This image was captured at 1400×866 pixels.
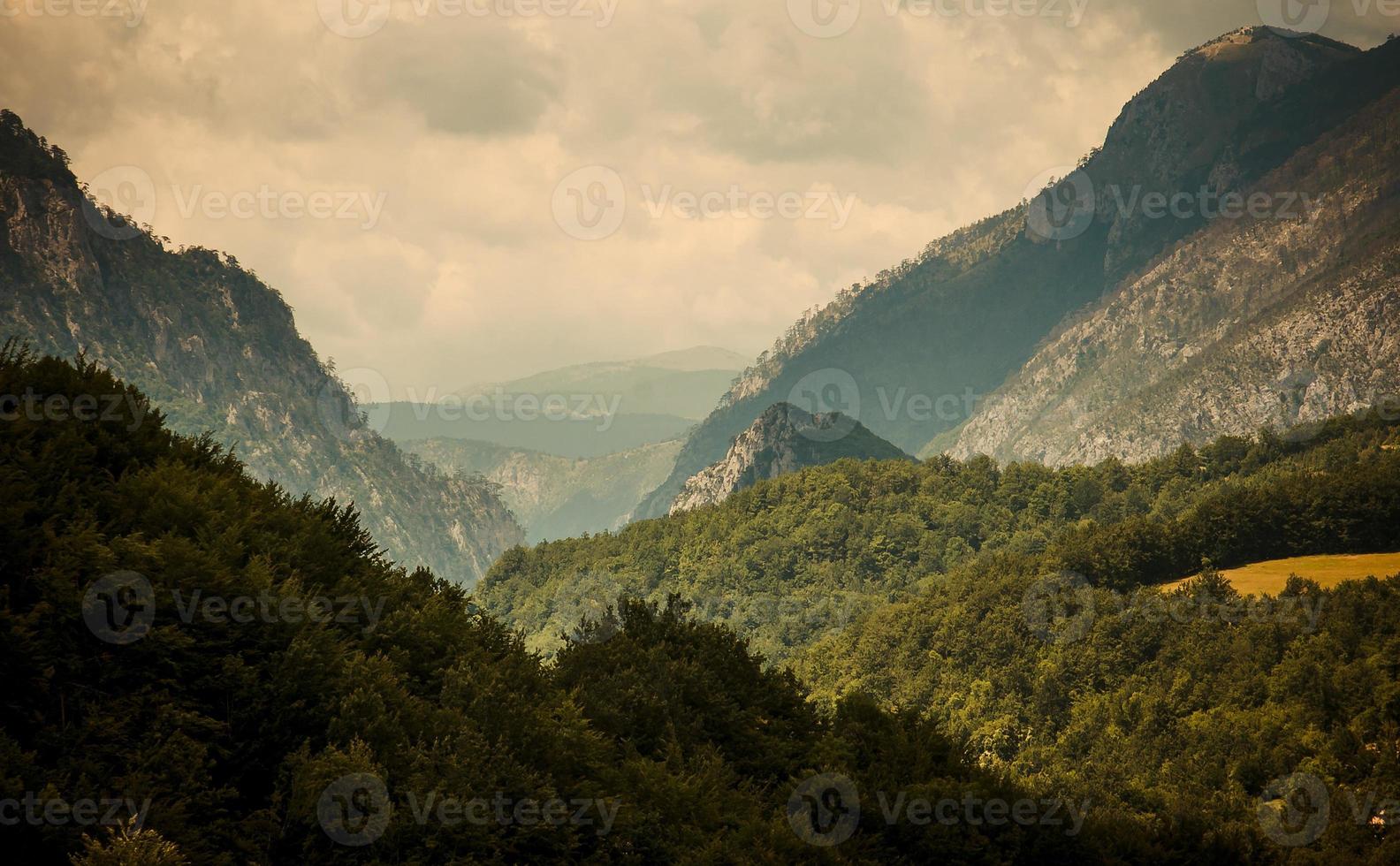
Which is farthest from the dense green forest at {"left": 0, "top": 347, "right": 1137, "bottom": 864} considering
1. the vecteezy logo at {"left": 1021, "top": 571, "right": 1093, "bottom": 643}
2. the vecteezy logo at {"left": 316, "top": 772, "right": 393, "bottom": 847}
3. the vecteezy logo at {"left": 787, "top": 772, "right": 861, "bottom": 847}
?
the vecteezy logo at {"left": 1021, "top": 571, "right": 1093, "bottom": 643}

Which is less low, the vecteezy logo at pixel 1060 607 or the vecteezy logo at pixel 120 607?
the vecteezy logo at pixel 1060 607

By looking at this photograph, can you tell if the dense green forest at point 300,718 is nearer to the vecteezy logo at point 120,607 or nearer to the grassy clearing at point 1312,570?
the vecteezy logo at point 120,607

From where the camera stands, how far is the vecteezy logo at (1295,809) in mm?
70375

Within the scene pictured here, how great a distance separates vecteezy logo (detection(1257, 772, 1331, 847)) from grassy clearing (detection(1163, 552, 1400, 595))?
137 feet

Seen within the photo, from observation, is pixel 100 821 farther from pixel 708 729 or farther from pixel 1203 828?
pixel 1203 828

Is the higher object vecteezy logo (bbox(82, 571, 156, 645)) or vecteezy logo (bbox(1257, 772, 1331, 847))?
vecteezy logo (bbox(82, 571, 156, 645))

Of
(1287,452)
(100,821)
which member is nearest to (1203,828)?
(100,821)

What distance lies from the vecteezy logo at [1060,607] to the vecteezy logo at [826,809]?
3167 inches

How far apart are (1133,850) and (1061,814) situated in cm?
453

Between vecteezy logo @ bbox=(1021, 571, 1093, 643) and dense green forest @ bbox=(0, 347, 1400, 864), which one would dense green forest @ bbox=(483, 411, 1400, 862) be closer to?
vecteezy logo @ bbox=(1021, 571, 1093, 643)

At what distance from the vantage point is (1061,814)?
54.2 meters

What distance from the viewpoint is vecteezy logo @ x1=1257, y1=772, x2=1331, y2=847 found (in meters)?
70.4
